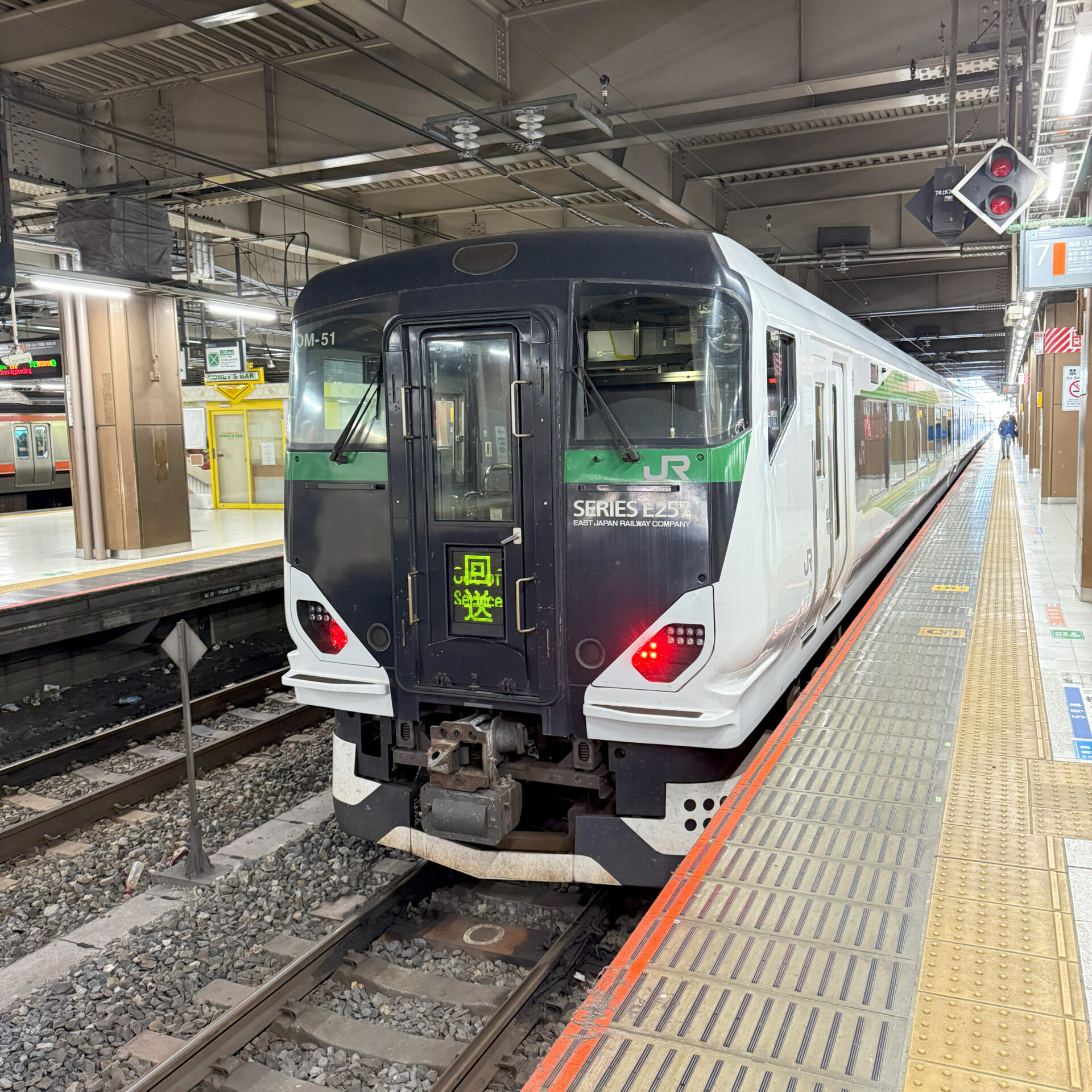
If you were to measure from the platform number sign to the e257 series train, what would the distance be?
0.5 inches


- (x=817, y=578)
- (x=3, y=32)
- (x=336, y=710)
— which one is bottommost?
(x=336, y=710)

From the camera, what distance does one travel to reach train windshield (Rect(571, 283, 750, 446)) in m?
4.29

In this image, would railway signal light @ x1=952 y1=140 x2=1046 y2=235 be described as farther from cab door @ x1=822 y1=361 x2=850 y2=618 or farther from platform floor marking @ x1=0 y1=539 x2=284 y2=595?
platform floor marking @ x1=0 y1=539 x2=284 y2=595

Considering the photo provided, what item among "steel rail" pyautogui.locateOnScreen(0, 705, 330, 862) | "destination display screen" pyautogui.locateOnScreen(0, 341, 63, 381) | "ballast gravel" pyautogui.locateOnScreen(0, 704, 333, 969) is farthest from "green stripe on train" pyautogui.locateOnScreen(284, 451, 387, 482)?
"destination display screen" pyautogui.locateOnScreen(0, 341, 63, 381)

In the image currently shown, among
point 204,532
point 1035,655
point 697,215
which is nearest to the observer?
point 1035,655

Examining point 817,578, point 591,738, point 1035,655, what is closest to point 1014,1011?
point 591,738

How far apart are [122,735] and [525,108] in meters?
6.36

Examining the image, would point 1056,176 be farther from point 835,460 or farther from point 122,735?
point 122,735

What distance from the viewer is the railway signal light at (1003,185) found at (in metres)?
7.63

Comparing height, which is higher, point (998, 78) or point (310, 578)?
point (998, 78)

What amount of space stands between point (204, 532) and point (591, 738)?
45.7 feet

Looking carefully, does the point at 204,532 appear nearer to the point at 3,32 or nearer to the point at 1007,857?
the point at 3,32

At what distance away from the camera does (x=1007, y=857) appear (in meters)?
3.41

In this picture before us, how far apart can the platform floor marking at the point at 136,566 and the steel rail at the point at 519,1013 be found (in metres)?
6.78
